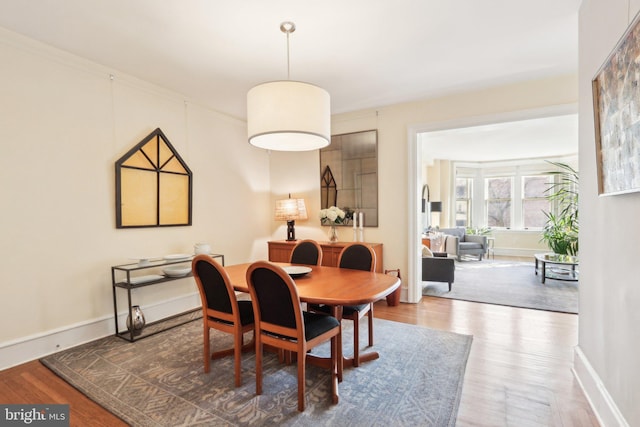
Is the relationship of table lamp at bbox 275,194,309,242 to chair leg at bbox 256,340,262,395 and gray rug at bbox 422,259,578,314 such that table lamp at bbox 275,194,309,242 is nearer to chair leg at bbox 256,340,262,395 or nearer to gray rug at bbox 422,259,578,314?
gray rug at bbox 422,259,578,314

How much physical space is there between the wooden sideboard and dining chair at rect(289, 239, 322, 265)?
0.90 metres

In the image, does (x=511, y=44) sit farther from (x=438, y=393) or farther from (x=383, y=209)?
(x=438, y=393)

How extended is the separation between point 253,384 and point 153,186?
2419mm

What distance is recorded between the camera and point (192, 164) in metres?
3.90

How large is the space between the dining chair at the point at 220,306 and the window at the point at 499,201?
8366 millimetres

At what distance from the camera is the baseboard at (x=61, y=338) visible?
2.43m

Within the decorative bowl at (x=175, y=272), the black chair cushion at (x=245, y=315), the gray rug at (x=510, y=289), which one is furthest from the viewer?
the gray rug at (x=510, y=289)

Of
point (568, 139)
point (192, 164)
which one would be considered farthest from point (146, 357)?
point (568, 139)

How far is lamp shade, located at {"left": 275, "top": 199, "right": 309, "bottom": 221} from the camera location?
4.52m

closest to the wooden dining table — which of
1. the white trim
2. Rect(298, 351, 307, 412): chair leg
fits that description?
Rect(298, 351, 307, 412): chair leg

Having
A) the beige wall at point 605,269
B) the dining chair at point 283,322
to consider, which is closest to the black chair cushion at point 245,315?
the dining chair at point 283,322

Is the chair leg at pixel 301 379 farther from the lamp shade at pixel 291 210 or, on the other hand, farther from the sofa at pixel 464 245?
the sofa at pixel 464 245

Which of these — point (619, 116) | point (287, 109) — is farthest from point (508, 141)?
point (287, 109)

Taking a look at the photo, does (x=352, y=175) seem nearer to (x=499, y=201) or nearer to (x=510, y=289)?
(x=510, y=289)
